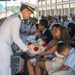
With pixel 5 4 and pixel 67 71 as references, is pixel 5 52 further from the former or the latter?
pixel 5 4

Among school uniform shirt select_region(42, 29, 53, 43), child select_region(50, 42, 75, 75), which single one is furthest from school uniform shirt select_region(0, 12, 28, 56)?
school uniform shirt select_region(42, 29, 53, 43)

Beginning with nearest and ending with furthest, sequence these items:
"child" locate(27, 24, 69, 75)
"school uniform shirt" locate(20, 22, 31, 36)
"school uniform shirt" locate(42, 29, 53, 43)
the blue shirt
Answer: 1. the blue shirt
2. "child" locate(27, 24, 69, 75)
3. "school uniform shirt" locate(42, 29, 53, 43)
4. "school uniform shirt" locate(20, 22, 31, 36)

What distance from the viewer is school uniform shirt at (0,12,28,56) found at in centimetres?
491

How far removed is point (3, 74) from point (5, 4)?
19.2 m

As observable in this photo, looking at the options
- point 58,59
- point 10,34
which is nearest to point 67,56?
point 58,59

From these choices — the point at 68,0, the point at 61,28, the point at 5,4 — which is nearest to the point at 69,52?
the point at 61,28

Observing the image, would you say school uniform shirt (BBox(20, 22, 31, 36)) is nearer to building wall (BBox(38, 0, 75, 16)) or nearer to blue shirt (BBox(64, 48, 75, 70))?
blue shirt (BBox(64, 48, 75, 70))

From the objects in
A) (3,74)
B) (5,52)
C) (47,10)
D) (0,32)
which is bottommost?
(47,10)

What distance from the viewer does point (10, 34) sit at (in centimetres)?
500

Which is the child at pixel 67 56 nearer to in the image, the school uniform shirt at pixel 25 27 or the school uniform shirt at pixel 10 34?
the school uniform shirt at pixel 10 34

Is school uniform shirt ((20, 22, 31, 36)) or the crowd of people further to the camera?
school uniform shirt ((20, 22, 31, 36))

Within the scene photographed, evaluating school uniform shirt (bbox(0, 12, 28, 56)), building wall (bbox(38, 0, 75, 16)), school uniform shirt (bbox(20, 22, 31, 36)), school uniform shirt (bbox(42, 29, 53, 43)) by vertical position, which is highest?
school uniform shirt (bbox(0, 12, 28, 56))

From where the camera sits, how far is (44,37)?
697cm

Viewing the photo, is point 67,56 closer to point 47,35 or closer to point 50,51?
point 50,51
